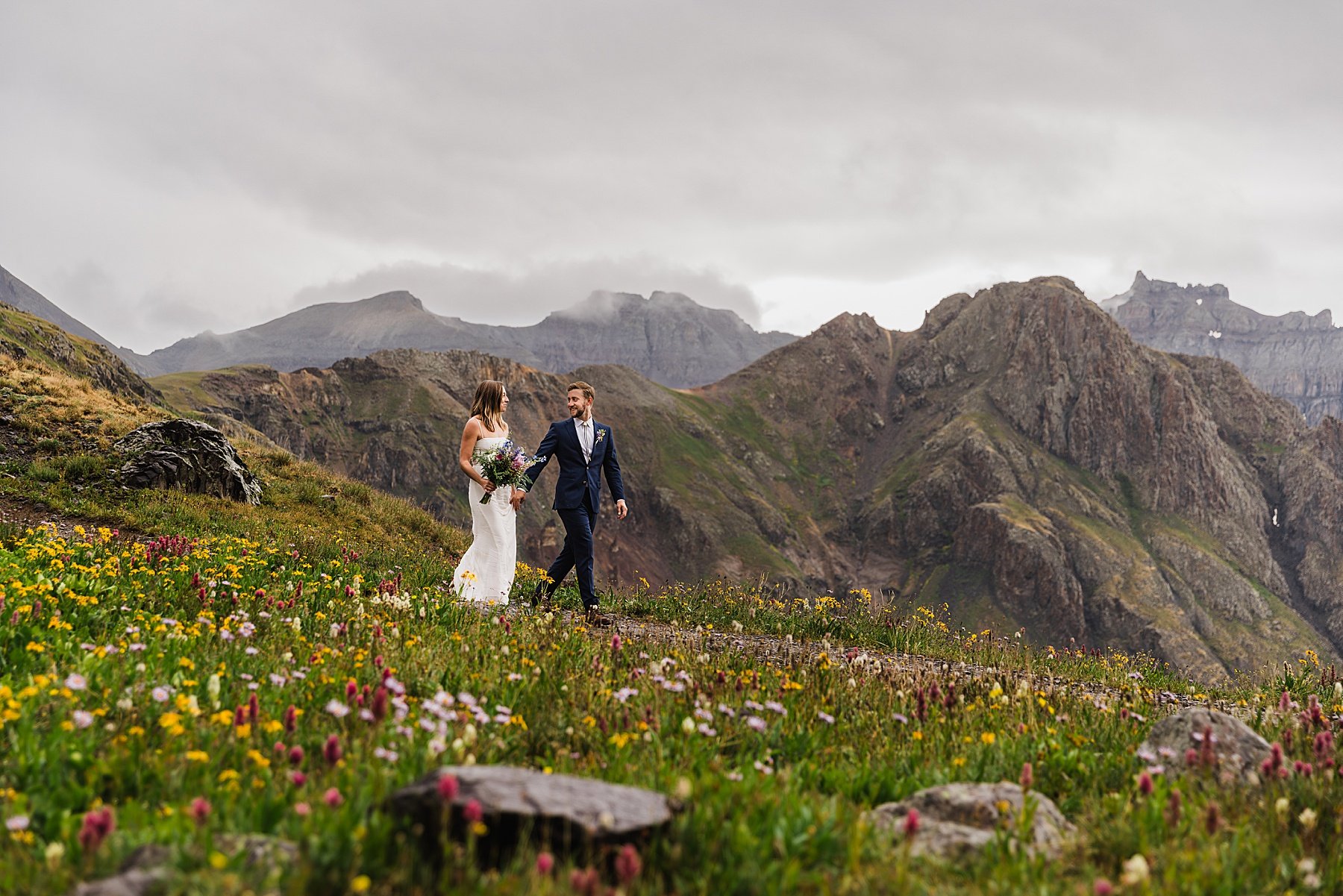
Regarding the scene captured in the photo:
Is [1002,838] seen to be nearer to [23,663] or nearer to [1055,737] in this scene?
[1055,737]

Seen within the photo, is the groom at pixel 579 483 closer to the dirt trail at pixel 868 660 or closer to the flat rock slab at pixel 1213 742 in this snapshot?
the dirt trail at pixel 868 660

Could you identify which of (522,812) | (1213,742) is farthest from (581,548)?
(522,812)

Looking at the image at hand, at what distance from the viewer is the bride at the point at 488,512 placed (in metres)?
11.3

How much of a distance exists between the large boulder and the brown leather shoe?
12.3 m

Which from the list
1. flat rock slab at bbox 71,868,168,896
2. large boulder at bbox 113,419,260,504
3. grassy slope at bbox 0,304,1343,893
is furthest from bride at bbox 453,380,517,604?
large boulder at bbox 113,419,260,504

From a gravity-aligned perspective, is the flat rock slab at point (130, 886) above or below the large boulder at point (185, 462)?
below

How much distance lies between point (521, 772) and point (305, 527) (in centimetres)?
1665

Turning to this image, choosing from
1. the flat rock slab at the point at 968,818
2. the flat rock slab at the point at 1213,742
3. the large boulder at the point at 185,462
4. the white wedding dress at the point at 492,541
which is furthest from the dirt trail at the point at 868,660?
the large boulder at the point at 185,462

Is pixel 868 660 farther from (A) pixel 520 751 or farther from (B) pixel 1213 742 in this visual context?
(A) pixel 520 751

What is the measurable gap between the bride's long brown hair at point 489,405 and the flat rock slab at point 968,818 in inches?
351

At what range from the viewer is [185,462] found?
17.9m

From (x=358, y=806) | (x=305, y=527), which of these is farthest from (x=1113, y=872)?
(x=305, y=527)

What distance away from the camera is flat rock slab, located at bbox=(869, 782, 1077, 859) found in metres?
3.44

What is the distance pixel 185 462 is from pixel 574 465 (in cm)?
1217
